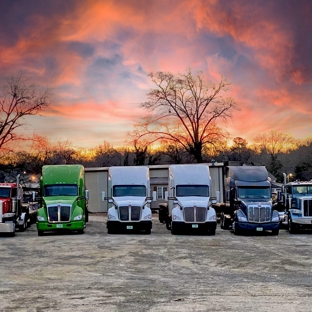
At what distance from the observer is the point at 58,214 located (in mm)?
27594

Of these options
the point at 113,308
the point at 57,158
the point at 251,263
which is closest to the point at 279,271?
the point at 251,263

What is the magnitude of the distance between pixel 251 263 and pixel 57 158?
84875mm

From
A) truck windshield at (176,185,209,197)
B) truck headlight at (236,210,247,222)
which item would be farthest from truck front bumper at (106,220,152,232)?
truck headlight at (236,210,247,222)

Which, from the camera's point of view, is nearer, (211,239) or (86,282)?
(86,282)

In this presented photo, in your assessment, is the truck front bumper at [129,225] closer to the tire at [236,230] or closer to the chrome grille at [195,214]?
the chrome grille at [195,214]

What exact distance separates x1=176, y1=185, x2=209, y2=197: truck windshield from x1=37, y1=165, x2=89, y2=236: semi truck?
548 centimetres

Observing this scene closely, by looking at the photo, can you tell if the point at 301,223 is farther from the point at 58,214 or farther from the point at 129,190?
the point at 58,214

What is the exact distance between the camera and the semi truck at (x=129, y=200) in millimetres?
27844

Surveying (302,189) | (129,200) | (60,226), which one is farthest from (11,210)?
(302,189)

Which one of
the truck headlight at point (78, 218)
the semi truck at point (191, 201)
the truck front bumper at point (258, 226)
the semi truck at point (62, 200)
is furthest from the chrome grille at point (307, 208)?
the truck headlight at point (78, 218)

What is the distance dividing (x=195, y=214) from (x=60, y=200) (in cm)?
727

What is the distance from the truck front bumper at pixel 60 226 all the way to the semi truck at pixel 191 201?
195 inches

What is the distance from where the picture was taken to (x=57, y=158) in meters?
98.6

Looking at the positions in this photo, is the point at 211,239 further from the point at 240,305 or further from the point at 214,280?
the point at 240,305
